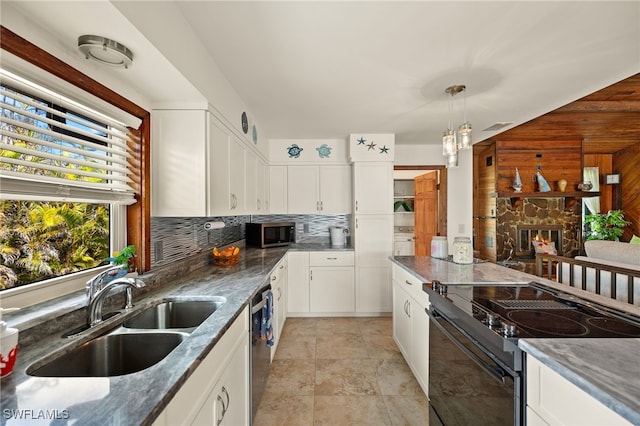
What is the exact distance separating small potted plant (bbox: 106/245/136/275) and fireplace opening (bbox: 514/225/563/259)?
17.7 ft

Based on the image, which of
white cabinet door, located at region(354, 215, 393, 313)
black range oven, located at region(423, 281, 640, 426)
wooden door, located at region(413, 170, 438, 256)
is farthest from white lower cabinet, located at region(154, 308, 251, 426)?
wooden door, located at region(413, 170, 438, 256)

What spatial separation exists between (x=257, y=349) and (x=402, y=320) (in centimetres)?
130

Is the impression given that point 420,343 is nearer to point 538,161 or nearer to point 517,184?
point 517,184

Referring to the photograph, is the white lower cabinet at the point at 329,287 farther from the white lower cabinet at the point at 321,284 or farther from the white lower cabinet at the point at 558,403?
the white lower cabinet at the point at 558,403

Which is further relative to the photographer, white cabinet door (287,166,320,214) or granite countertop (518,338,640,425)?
white cabinet door (287,166,320,214)

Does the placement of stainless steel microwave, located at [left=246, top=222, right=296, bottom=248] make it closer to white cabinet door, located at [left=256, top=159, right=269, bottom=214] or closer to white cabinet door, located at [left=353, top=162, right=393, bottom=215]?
white cabinet door, located at [left=256, top=159, right=269, bottom=214]

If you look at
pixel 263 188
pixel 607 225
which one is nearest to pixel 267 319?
pixel 263 188

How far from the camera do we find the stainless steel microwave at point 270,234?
3.39 metres

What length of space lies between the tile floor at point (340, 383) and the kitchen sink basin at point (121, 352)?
1.03 meters

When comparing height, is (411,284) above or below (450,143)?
below

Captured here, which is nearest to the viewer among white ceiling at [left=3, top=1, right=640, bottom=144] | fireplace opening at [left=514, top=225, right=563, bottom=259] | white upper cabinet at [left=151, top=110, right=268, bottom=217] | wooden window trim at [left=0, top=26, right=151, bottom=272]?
white ceiling at [left=3, top=1, right=640, bottom=144]

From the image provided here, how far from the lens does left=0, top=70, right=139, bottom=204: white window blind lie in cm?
99

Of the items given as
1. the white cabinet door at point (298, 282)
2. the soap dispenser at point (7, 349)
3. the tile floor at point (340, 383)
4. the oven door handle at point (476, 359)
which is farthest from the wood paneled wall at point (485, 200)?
the soap dispenser at point (7, 349)

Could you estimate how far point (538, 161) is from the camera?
4488 millimetres
